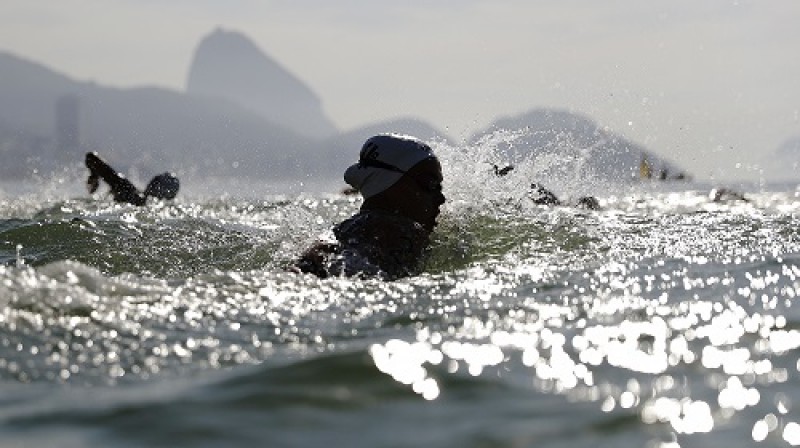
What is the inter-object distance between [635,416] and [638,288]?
115 inches

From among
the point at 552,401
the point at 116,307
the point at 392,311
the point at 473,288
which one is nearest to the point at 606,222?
the point at 473,288

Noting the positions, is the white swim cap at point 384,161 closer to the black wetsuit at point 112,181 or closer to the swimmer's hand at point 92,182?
the black wetsuit at point 112,181

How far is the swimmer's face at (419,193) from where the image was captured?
8.48 m

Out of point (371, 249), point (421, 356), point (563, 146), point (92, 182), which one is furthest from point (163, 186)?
point (421, 356)

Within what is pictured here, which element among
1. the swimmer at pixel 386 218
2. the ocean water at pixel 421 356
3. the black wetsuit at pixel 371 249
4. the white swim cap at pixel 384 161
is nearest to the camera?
the ocean water at pixel 421 356

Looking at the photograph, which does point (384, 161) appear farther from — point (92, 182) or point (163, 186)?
point (163, 186)

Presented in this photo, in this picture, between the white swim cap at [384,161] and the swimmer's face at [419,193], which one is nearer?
the swimmer's face at [419,193]

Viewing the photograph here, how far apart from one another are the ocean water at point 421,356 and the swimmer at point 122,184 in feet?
26.3

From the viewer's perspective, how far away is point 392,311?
201 inches

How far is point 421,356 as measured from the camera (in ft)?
12.9

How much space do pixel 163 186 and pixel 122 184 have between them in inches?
90.8

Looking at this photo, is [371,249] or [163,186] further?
[163,186]

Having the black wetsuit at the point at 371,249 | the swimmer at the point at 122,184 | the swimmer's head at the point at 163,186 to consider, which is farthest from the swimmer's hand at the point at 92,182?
the black wetsuit at the point at 371,249

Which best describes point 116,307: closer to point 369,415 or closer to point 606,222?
point 369,415
